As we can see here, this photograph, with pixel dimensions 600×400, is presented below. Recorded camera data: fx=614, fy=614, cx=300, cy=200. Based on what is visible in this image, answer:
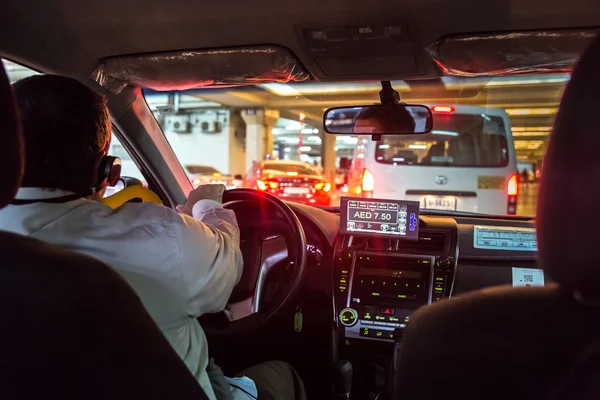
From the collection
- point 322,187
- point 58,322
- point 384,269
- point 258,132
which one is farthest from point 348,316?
point 258,132

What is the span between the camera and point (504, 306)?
1.22 metres

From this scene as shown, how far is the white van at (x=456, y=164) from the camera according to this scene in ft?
24.8

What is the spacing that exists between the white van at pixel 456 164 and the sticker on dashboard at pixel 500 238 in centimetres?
371

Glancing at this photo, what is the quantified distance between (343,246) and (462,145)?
4811 mm

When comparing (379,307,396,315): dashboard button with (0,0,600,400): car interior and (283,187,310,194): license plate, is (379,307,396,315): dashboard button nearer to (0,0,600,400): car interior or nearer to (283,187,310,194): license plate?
(0,0,600,400): car interior

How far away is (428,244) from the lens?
140 inches

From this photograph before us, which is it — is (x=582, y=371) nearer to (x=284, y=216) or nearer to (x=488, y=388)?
(x=488, y=388)

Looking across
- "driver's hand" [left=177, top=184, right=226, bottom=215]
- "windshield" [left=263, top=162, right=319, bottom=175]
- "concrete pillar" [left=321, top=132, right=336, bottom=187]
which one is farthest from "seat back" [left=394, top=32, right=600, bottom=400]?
"concrete pillar" [left=321, top=132, right=336, bottom=187]

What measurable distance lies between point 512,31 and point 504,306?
1866mm

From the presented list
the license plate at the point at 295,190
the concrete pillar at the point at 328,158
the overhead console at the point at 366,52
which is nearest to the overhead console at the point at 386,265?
the overhead console at the point at 366,52

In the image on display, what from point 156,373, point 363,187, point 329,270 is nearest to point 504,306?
point 156,373

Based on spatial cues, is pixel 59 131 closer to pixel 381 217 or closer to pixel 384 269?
pixel 381 217

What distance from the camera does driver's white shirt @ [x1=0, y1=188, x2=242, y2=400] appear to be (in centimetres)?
177

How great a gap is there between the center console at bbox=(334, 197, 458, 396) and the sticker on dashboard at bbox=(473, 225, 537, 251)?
14 centimetres
